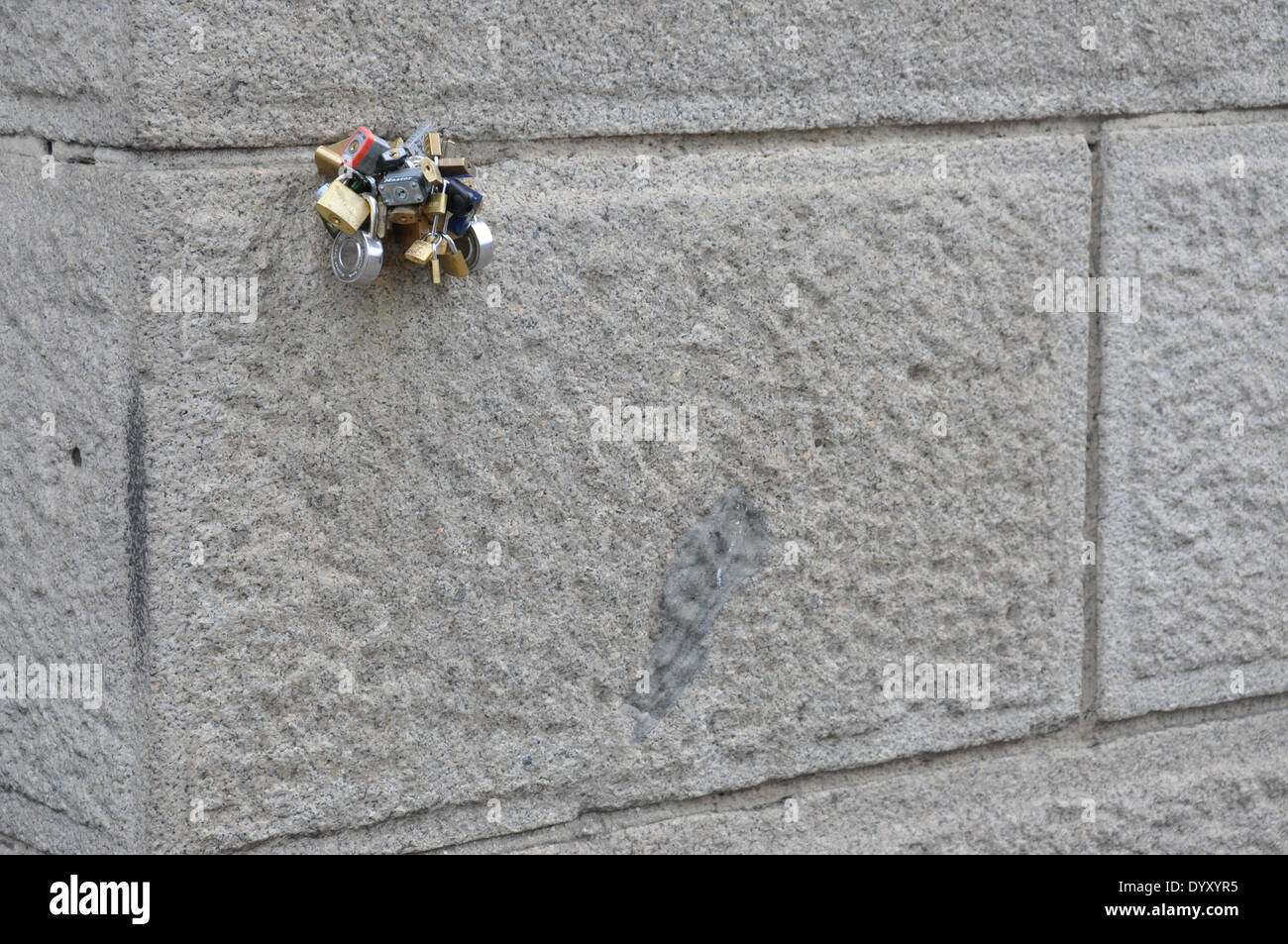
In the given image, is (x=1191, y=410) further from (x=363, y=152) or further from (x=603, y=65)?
(x=363, y=152)

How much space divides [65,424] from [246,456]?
0.79ft

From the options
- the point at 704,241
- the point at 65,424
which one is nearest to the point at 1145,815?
the point at 704,241

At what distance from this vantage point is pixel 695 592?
1701 millimetres

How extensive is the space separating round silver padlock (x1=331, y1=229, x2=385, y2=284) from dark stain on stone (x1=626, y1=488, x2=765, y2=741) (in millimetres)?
558

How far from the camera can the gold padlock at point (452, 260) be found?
1.46 meters

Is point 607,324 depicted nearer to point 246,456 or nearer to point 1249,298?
point 246,456

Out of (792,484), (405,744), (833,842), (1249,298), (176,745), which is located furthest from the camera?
(1249,298)

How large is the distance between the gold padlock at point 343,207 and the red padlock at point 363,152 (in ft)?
0.09

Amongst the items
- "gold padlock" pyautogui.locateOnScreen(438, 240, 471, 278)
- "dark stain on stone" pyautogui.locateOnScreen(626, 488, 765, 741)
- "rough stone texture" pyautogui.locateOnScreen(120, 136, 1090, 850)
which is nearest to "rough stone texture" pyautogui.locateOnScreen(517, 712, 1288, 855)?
"rough stone texture" pyautogui.locateOnScreen(120, 136, 1090, 850)

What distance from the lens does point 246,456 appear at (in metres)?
1.45

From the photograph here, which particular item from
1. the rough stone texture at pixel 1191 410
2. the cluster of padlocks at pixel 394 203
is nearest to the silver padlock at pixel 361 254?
the cluster of padlocks at pixel 394 203

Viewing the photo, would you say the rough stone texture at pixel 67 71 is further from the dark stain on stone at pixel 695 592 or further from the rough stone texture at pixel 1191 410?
the rough stone texture at pixel 1191 410

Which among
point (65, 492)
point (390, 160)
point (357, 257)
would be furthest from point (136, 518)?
point (390, 160)

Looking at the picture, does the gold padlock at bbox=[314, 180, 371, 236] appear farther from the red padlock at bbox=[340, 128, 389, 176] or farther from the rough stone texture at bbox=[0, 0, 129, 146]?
the rough stone texture at bbox=[0, 0, 129, 146]
